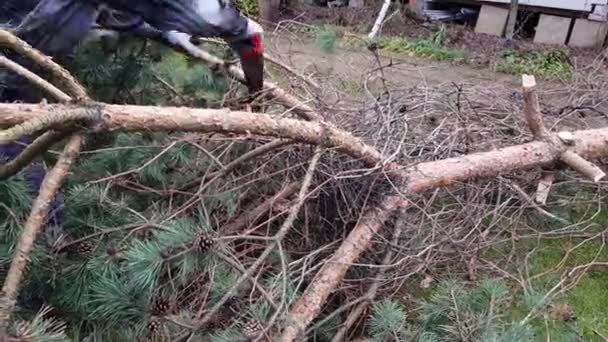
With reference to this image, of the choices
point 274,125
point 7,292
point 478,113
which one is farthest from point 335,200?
point 7,292

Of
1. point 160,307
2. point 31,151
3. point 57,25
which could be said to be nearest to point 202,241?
point 160,307

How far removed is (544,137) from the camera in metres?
2.40

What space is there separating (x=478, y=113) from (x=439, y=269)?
0.76 m

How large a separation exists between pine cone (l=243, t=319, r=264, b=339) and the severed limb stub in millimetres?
1271

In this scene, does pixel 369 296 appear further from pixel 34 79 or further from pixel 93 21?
pixel 93 21

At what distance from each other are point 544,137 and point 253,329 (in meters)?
1.38

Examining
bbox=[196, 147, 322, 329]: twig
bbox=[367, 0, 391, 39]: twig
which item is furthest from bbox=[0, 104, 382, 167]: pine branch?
bbox=[367, 0, 391, 39]: twig

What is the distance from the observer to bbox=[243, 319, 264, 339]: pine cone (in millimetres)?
1562

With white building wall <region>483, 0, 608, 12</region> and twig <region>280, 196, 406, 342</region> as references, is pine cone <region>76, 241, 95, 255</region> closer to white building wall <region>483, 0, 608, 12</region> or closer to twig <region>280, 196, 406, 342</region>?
twig <region>280, 196, 406, 342</region>

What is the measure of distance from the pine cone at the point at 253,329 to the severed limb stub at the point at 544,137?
50.0 inches

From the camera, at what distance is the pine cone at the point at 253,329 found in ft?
5.12

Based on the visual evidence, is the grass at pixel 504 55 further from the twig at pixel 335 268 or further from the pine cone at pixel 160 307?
the pine cone at pixel 160 307

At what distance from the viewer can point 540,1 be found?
659 centimetres

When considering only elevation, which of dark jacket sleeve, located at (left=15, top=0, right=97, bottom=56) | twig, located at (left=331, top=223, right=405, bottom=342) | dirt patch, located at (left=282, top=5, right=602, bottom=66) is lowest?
dirt patch, located at (left=282, top=5, right=602, bottom=66)
